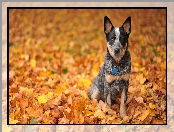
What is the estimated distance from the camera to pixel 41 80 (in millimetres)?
5414

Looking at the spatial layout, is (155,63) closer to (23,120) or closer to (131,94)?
(131,94)

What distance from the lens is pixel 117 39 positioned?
471cm

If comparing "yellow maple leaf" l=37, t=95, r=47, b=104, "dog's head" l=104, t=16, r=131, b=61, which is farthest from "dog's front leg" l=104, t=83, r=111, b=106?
"yellow maple leaf" l=37, t=95, r=47, b=104

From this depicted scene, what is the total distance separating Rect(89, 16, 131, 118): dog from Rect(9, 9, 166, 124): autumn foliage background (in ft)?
0.67

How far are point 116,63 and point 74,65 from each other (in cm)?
116

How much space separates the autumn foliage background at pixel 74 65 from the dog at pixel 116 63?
0.20 m

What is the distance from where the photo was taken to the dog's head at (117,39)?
4.71m

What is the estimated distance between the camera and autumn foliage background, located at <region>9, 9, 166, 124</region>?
16.4 ft

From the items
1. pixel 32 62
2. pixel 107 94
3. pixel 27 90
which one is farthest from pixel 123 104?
pixel 32 62

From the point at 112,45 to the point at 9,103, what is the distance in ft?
4.15

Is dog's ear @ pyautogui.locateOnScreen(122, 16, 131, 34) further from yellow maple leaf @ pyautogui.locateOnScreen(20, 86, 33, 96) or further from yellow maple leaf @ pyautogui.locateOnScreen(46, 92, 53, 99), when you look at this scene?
yellow maple leaf @ pyautogui.locateOnScreen(20, 86, 33, 96)

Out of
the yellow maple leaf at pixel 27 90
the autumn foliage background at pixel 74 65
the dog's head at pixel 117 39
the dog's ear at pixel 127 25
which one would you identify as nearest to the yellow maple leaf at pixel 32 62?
the autumn foliage background at pixel 74 65

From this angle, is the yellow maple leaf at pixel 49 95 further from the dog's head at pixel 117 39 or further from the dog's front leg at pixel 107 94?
the dog's head at pixel 117 39

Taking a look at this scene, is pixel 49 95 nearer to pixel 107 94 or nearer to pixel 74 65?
pixel 107 94
